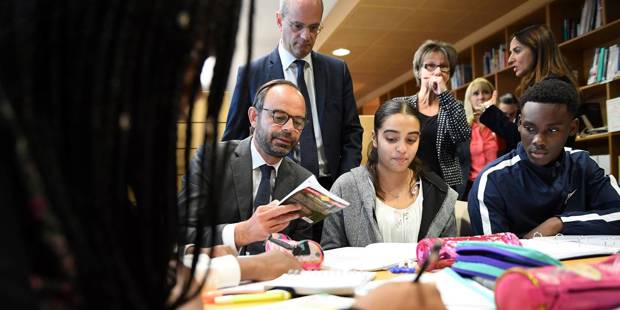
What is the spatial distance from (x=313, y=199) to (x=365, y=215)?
0.62m

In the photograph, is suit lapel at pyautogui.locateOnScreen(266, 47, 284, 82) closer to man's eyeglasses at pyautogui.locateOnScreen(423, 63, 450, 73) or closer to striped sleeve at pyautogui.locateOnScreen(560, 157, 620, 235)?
man's eyeglasses at pyautogui.locateOnScreen(423, 63, 450, 73)

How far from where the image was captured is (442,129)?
8.04ft

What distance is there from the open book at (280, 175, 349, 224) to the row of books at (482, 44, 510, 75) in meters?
4.25

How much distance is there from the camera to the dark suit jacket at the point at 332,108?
2.26 metres

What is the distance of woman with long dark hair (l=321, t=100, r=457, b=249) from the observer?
6.20ft

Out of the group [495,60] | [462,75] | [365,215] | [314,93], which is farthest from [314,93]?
[462,75]

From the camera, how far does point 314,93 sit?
2.34 metres

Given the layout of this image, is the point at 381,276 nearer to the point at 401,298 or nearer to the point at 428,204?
the point at 401,298

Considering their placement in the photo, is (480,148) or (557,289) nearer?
(557,289)

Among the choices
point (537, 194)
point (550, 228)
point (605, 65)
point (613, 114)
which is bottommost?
point (550, 228)

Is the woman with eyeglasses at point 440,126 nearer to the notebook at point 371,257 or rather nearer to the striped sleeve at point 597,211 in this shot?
the striped sleeve at point 597,211

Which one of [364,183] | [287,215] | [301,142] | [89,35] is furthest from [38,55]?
[301,142]

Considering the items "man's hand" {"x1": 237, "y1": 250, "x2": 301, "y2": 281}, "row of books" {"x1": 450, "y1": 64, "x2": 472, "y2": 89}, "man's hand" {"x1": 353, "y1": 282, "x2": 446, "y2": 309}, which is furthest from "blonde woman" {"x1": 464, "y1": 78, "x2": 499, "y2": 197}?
"row of books" {"x1": 450, "y1": 64, "x2": 472, "y2": 89}

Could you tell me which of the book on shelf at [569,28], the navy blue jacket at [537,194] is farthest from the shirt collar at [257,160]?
the book on shelf at [569,28]
